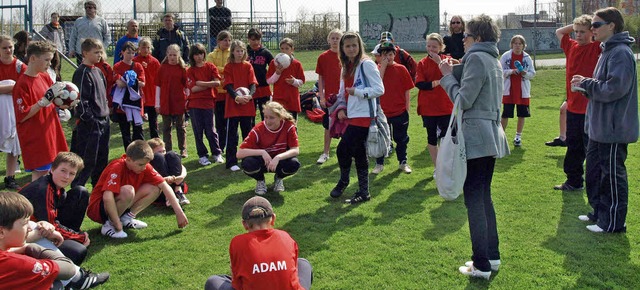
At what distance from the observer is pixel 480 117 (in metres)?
4.64

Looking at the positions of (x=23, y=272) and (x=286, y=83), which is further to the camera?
(x=286, y=83)

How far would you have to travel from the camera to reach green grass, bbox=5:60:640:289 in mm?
4926

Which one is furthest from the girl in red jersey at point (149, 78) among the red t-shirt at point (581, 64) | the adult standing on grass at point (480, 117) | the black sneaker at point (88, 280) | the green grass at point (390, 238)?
the adult standing on grass at point (480, 117)

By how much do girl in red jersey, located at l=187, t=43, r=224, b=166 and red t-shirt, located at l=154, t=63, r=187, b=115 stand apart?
0.56 ft

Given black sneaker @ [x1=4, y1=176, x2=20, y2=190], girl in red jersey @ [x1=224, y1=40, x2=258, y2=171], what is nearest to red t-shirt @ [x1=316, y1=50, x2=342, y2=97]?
girl in red jersey @ [x1=224, y1=40, x2=258, y2=171]

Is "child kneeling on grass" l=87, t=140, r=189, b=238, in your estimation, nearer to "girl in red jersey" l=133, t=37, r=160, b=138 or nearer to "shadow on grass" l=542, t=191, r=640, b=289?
"shadow on grass" l=542, t=191, r=640, b=289

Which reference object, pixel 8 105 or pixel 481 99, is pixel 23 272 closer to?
pixel 481 99

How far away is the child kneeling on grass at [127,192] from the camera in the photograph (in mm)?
5773

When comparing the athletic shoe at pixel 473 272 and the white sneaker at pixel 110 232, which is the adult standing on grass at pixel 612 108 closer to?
the athletic shoe at pixel 473 272

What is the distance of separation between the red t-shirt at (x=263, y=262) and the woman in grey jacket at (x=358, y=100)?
3052mm

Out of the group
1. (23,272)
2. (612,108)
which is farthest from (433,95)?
(23,272)

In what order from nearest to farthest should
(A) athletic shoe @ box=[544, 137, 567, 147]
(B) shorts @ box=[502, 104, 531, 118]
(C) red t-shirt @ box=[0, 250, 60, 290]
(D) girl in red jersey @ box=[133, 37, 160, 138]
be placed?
(C) red t-shirt @ box=[0, 250, 60, 290]
(D) girl in red jersey @ box=[133, 37, 160, 138]
(A) athletic shoe @ box=[544, 137, 567, 147]
(B) shorts @ box=[502, 104, 531, 118]

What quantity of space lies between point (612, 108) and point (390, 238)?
2.25 metres

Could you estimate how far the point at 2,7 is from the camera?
1228cm
